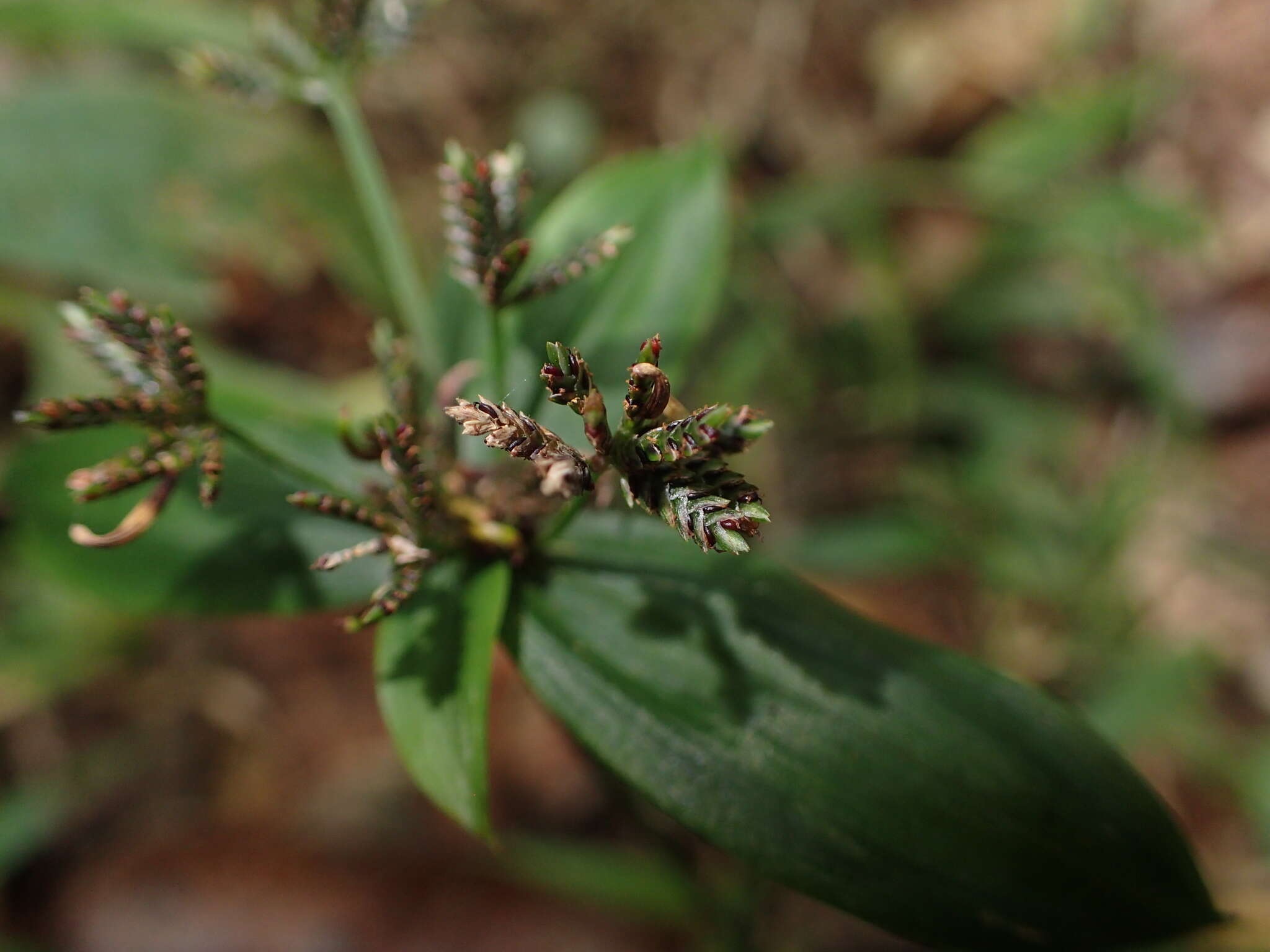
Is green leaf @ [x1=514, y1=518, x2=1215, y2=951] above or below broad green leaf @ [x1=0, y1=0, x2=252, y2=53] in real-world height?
below

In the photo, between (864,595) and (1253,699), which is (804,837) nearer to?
(864,595)

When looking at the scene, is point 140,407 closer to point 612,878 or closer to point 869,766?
point 869,766

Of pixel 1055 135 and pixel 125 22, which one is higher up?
pixel 1055 135

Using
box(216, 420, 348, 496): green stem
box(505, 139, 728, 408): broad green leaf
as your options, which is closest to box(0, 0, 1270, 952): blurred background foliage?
Answer: box(505, 139, 728, 408): broad green leaf

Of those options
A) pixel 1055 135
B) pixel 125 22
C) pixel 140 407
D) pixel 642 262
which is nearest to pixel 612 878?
pixel 642 262

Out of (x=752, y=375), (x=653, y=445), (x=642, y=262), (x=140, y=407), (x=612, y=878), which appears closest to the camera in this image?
(x=653, y=445)

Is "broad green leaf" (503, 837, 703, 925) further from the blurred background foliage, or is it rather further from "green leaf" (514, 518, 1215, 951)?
"green leaf" (514, 518, 1215, 951)
